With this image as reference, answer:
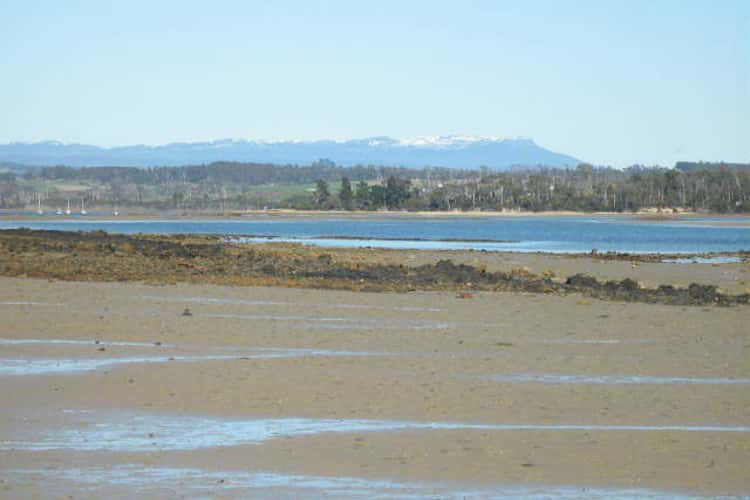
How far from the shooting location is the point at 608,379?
50.9ft

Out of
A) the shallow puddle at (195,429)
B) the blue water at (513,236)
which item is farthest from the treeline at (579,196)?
the shallow puddle at (195,429)

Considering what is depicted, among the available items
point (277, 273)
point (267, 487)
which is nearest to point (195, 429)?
point (267, 487)

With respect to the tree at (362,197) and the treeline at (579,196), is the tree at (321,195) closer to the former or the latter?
the treeline at (579,196)

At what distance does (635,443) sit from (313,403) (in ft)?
12.8

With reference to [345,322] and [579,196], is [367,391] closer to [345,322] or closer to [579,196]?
[345,322]

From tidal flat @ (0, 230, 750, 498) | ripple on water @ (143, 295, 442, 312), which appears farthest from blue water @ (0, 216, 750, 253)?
tidal flat @ (0, 230, 750, 498)

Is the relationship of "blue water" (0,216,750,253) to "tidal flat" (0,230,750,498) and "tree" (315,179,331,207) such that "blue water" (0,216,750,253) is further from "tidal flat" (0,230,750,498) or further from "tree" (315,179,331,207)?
"tidal flat" (0,230,750,498)

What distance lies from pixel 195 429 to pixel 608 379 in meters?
6.24

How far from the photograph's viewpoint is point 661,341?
20.0 meters

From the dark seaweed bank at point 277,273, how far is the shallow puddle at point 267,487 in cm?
1902

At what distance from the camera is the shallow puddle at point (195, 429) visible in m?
10.8

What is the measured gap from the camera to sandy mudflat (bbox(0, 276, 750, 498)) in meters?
9.78

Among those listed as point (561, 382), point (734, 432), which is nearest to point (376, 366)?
point (561, 382)

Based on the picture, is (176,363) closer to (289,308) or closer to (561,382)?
(561,382)
